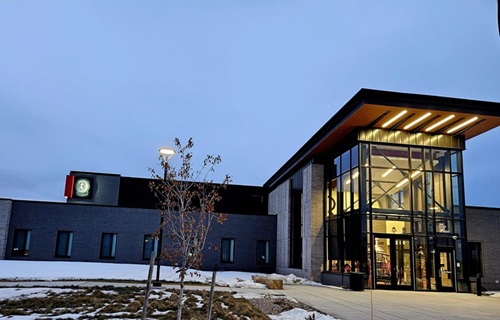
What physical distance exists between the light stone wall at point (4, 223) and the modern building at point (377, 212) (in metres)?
0.07

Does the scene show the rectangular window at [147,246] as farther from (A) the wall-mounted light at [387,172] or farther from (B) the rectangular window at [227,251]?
(A) the wall-mounted light at [387,172]

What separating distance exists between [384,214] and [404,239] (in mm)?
1535

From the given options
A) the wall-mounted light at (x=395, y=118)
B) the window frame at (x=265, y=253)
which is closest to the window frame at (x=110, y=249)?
the window frame at (x=265, y=253)

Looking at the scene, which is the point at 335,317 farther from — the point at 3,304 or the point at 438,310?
the point at 3,304

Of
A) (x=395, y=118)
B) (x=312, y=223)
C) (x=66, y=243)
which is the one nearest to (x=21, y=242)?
(x=66, y=243)

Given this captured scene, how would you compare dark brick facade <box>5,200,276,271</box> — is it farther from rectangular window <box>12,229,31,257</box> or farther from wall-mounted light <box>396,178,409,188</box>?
wall-mounted light <box>396,178,409,188</box>

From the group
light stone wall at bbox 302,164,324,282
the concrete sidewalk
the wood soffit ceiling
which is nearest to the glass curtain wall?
the wood soffit ceiling

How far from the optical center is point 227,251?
111 feet

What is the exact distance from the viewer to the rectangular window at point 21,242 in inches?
1227

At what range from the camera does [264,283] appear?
19.8m

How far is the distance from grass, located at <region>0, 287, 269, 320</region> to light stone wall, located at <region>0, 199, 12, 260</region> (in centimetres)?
2031

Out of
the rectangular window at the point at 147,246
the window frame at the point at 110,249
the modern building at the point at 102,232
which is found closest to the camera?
the modern building at the point at 102,232

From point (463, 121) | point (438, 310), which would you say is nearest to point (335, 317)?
point (438, 310)

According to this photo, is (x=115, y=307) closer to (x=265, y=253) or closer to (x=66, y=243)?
(x=66, y=243)
